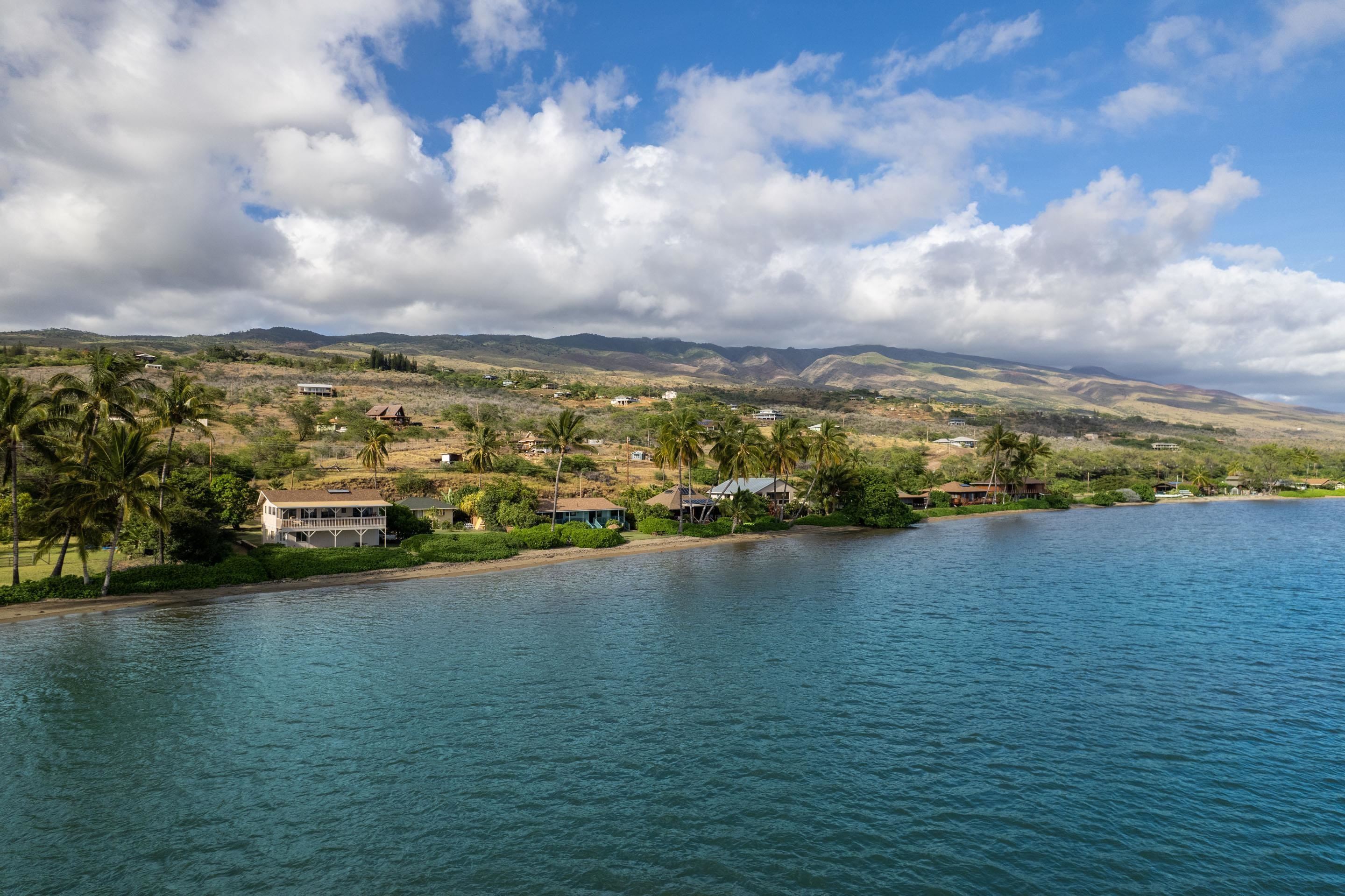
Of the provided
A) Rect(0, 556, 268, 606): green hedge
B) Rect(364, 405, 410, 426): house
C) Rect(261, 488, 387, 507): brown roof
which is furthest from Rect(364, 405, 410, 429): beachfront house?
Rect(0, 556, 268, 606): green hedge

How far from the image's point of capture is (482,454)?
7462 cm

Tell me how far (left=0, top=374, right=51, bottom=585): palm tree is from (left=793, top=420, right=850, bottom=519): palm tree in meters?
67.7

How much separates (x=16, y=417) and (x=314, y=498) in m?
24.8

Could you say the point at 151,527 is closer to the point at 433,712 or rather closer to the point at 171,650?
the point at 171,650

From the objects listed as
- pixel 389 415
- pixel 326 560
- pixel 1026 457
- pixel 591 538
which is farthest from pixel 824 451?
pixel 389 415

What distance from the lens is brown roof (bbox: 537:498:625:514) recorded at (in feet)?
236

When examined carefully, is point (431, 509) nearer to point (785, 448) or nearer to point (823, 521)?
point (785, 448)

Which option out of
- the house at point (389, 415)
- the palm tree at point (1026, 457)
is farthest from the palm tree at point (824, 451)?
the house at point (389, 415)

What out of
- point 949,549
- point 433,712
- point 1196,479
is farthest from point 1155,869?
point 1196,479

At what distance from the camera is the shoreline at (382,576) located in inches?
1547

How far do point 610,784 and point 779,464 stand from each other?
210 ft

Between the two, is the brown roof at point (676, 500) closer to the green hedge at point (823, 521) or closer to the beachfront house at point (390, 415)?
the green hedge at point (823, 521)

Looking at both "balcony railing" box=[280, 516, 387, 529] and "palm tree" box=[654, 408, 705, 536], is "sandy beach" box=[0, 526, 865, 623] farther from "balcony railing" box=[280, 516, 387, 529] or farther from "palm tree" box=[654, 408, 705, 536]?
"balcony railing" box=[280, 516, 387, 529]

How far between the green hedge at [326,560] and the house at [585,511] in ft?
55.7
